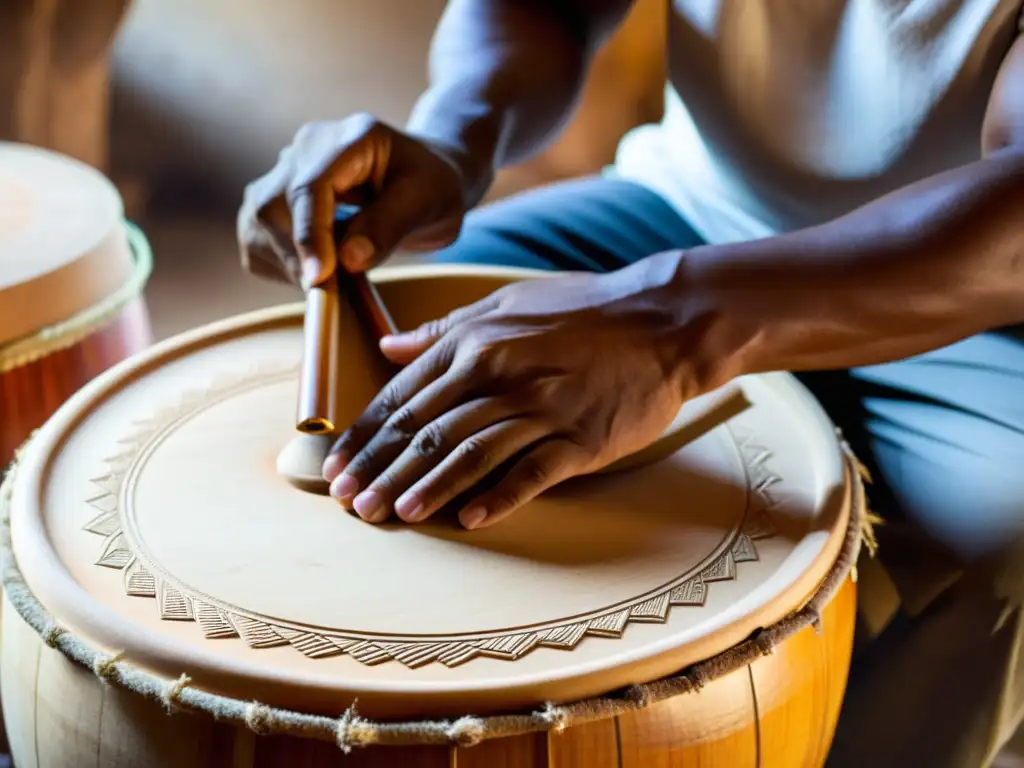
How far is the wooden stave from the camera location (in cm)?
56

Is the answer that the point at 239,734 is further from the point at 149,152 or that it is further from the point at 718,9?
the point at 149,152

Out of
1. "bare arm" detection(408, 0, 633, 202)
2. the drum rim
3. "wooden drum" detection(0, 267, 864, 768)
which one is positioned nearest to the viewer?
"wooden drum" detection(0, 267, 864, 768)

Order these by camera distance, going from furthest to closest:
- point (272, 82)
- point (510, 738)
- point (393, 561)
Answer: point (272, 82) < point (393, 561) < point (510, 738)

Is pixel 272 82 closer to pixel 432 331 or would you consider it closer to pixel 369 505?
pixel 432 331

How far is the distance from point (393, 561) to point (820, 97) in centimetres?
55

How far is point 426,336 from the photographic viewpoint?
77cm

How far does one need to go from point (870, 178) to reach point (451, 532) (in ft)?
1.59

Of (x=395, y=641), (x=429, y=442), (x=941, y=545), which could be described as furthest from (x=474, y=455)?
(x=941, y=545)

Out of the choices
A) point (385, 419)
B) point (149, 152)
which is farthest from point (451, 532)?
point (149, 152)

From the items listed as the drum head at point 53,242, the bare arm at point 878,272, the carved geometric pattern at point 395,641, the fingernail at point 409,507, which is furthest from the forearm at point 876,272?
the drum head at point 53,242

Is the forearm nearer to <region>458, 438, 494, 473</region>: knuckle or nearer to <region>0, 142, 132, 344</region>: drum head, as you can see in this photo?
<region>458, 438, 494, 473</region>: knuckle

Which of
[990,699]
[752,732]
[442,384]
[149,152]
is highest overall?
[442,384]

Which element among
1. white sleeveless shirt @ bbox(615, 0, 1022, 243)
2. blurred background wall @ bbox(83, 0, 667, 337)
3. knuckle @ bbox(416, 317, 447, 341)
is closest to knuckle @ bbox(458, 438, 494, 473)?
knuckle @ bbox(416, 317, 447, 341)

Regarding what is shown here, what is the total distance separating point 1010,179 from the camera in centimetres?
73
